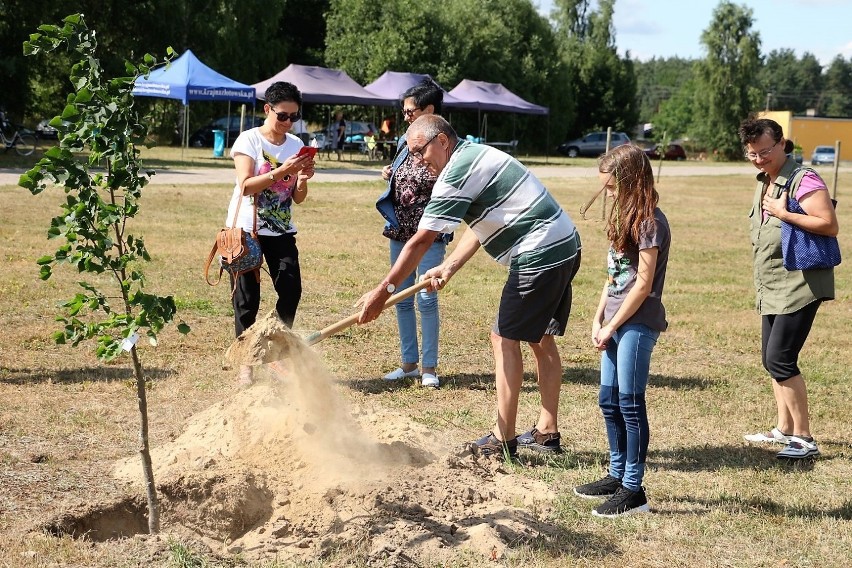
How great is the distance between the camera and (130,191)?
141 inches

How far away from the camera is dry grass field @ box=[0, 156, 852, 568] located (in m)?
4.11

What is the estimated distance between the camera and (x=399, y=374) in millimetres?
6895

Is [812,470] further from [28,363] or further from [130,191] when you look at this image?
[28,363]

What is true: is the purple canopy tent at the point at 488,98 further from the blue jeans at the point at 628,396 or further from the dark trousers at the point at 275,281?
the blue jeans at the point at 628,396

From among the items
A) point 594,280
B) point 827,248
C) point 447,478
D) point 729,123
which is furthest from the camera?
point 729,123

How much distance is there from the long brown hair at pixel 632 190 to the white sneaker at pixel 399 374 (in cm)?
289

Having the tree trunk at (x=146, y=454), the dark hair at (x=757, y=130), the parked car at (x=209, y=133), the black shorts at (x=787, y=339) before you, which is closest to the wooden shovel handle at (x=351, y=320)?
the tree trunk at (x=146, y=454)

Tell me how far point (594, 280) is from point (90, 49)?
903 cm

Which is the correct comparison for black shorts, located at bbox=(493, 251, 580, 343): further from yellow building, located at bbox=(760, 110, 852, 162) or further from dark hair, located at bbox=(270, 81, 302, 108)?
yellow building, located at bbox=(760, 110, 852, 162)

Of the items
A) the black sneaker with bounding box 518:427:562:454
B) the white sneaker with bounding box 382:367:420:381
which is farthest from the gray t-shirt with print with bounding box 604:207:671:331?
the white sneaker with bounding box 382:367:420:381

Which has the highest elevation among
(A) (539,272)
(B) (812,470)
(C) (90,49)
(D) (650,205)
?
(C) (90,49)

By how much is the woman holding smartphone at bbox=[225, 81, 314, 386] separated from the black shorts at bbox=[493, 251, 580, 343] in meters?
1.68

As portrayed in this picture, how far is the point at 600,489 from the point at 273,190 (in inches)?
108

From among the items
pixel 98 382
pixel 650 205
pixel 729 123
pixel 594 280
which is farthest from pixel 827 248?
pixel 729 123
